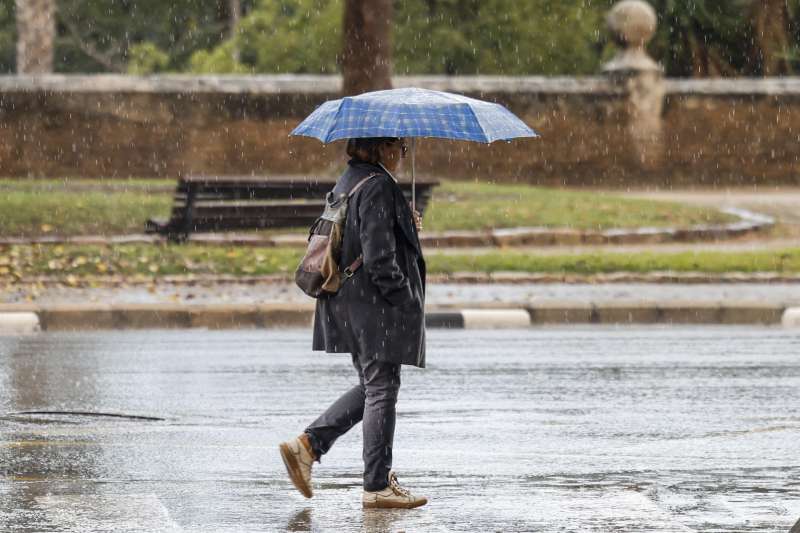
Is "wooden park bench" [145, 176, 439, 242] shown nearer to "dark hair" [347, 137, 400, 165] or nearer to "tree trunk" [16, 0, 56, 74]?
"dark hair" [347, 137, 400, 165]

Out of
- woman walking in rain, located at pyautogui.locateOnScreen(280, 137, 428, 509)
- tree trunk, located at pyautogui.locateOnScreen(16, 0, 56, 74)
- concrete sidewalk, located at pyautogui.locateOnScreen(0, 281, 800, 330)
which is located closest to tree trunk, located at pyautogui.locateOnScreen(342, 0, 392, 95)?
concrete sidewalk, located at pyautogui.locateOnScreen(0, 281, 800, 330)

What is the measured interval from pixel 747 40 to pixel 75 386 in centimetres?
3105

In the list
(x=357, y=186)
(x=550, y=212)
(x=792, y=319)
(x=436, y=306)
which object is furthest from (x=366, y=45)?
(x=357, y=186)

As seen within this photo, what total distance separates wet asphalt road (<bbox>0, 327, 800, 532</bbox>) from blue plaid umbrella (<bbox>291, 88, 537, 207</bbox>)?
5.02 feet

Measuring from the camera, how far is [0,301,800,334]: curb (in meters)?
15.4

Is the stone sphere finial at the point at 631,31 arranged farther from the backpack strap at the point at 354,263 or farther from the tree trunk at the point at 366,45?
the backpack strap at the point at 354,263

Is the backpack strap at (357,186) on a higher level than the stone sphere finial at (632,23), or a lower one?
lower

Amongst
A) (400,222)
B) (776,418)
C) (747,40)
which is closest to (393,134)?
(400,222)

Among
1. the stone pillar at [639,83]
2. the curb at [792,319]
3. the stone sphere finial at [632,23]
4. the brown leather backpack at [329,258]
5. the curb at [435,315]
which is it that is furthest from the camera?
the stone sphere finial at [632,23]

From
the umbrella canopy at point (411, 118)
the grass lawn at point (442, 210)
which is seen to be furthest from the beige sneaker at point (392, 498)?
the grass lawn at point (442, 210)

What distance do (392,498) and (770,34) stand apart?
3381 cm

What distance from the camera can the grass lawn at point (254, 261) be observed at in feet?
58.2

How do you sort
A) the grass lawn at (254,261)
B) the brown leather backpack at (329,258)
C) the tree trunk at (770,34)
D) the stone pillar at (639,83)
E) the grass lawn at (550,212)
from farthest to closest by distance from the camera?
the tree trunk at (770,34) < the stone pillar at (639,83) < the grass lawn at (550,212) < the grass lawn at (254,261) < the brown leather backpack at (329,258)

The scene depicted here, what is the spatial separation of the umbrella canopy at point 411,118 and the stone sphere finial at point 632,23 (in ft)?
83.7
